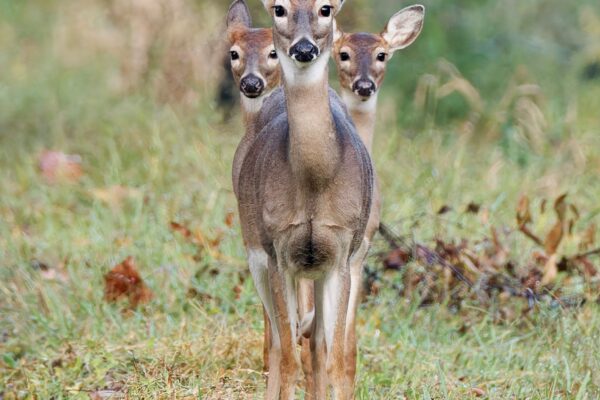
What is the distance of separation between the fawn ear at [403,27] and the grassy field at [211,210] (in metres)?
1.11

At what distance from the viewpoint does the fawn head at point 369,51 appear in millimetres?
5699

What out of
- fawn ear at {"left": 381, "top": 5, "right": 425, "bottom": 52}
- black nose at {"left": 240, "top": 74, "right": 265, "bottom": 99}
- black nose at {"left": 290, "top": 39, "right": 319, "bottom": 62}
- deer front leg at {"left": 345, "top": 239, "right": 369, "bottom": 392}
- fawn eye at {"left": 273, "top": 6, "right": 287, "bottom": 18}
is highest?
fawn eye at {"left": 273, "top": 6, "right": 287, "bottom": 18}

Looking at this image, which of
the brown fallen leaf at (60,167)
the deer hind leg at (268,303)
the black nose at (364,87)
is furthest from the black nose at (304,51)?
the brown fallen leaf at (60,167)

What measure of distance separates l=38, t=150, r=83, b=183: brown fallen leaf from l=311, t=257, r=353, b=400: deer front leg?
13.2 ft

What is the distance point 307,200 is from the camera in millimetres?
4387

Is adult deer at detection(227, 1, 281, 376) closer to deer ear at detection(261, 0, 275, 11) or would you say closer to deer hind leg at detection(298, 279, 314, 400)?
deer hind leg at detection(298, 279, 314, 400)

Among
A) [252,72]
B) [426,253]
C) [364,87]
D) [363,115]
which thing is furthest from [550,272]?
[252,72]

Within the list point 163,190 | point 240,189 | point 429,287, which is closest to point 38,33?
point 163,190

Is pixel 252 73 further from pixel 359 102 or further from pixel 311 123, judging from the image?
pixel 311 123

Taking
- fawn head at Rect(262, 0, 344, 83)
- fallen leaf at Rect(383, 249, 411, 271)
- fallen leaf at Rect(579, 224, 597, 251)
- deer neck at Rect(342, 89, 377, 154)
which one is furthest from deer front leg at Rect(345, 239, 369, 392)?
fallen leaf at Rect(579, 224, 597, 251)

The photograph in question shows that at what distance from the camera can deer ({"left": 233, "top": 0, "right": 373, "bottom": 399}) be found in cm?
422

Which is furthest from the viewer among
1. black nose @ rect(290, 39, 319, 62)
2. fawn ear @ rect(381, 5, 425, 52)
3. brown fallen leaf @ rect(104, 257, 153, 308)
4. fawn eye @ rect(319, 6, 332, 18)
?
brown fallen leaf @ rect(104, 257, 153, 308)

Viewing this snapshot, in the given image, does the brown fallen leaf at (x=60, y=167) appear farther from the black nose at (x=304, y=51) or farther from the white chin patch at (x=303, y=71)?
the black nose at (x=304, y=51)

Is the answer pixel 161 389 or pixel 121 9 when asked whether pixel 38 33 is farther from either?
pixel 161 389
